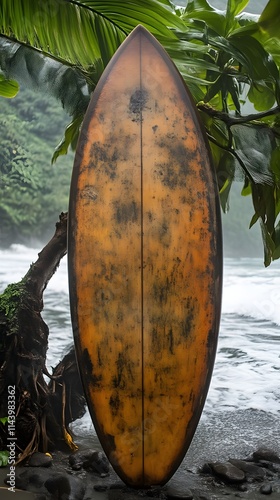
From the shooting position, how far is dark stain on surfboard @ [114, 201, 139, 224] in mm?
1200

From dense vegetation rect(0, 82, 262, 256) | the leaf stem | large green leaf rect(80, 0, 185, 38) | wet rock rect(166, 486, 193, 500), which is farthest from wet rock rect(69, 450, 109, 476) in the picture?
large green leaf rect(80, 0, 185, 38)

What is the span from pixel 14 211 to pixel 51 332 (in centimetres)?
29

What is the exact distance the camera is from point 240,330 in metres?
1.43

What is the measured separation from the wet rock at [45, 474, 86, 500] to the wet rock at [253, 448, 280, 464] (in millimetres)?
375

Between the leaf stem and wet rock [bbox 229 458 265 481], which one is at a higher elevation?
the leaf stem

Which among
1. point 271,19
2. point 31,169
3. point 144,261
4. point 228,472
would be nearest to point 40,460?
point 228,472

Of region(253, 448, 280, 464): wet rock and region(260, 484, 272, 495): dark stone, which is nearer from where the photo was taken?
region(260, 484, 272, 495): dark stone

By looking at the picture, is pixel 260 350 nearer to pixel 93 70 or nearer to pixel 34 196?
pixel 34 196

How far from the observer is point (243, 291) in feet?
4.72

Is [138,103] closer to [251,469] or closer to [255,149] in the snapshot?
[255,149]

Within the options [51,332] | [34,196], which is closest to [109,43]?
[34,196]

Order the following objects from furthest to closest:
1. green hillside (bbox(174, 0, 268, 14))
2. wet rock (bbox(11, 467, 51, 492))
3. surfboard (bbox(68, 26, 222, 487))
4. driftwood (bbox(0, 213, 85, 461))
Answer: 1. green hillside (bbox(174, 0, 268, 14))
2. driftwood (bbox(0, 213, 85, 461))
3. wet rock (bbox(11, 467, 51, 492))
4. surfboard (bbox(68, 26, 222, 487))

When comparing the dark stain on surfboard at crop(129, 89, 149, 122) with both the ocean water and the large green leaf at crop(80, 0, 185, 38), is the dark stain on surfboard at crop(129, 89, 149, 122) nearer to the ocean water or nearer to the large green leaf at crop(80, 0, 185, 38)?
the large green leaf at crop(80, 0, 185, 38)

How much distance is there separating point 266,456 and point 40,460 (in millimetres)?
489
